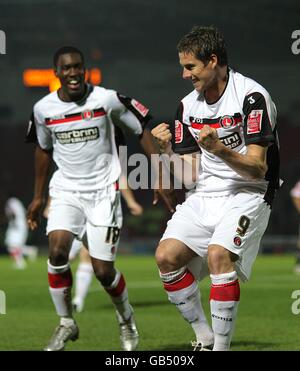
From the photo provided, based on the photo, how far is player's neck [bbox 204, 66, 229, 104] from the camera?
675 cm

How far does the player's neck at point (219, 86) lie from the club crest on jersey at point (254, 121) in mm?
384

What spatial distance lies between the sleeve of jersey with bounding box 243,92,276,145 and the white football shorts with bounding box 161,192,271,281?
510 mm

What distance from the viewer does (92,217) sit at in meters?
8.48

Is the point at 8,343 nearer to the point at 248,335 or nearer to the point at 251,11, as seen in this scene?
the point at 248,335

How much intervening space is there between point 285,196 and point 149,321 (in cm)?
1938

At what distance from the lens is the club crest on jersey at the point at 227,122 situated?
665 centimetres

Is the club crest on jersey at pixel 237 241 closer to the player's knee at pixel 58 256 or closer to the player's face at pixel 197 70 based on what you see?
the player's face at pixel 197 70

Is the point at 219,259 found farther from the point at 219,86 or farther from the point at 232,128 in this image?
the point at 219,86

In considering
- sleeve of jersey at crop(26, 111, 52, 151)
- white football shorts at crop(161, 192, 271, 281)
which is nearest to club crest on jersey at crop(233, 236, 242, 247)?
white football shorts at crop(161, 192, 271, 281)

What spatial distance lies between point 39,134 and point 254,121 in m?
2.78

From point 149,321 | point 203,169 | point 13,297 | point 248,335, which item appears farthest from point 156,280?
point 203,169

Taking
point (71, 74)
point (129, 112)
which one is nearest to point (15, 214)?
point (129, 112)

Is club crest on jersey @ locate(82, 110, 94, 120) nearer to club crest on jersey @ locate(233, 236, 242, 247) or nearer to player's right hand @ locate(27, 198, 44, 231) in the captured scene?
player's right hand @ locate(27, 198, 44, 231)

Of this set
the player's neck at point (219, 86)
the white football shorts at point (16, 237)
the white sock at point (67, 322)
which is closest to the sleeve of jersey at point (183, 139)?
the player's neck at point (219, 86)
